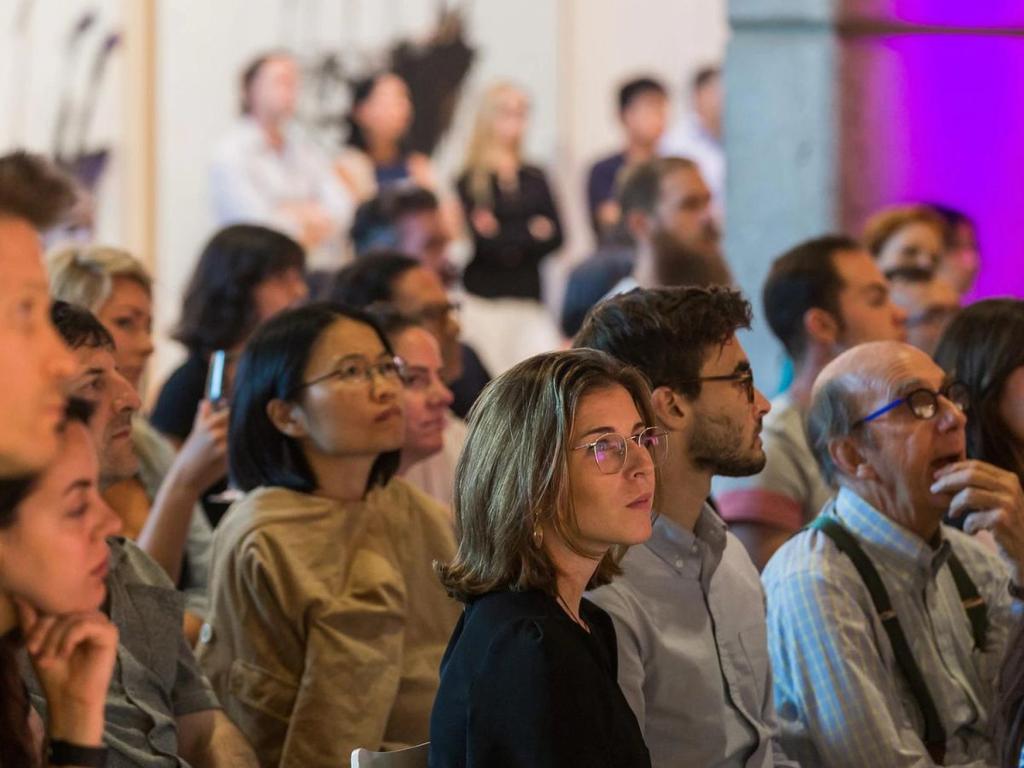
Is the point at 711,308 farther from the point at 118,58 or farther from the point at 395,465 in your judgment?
the point at 118,58

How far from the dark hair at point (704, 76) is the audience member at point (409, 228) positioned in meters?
3.75

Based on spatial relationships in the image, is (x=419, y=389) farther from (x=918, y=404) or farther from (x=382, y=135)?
(x=382, y=135)

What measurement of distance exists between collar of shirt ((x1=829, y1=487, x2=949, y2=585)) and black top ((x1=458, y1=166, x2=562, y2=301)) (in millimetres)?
5406

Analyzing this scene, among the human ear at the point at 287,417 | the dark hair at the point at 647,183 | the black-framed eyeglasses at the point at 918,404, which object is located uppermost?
the dark hair at the point at 647,183

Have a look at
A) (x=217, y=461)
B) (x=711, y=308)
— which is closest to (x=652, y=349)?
(x=711, y=308)

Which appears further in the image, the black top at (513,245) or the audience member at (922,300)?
the black top at (513,245)

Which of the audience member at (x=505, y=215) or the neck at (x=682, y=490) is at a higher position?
the audience member at (x=505, y=215)

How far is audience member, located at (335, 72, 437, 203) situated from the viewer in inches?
364

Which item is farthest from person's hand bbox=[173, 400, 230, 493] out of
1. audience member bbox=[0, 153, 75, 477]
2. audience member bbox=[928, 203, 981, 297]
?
audience member bbox=[928, 203, 981, 297]

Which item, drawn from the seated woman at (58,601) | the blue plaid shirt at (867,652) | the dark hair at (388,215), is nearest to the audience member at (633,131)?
the dark hair at (388,215)

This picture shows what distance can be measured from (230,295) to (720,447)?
2185mm

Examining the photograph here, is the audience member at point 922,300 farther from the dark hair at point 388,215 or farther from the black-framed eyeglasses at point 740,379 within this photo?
the black-framed eyeglasses at point 740,379

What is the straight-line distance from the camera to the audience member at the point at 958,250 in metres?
5.38

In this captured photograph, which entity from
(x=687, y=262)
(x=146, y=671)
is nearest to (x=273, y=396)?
(x=146, y=671)
